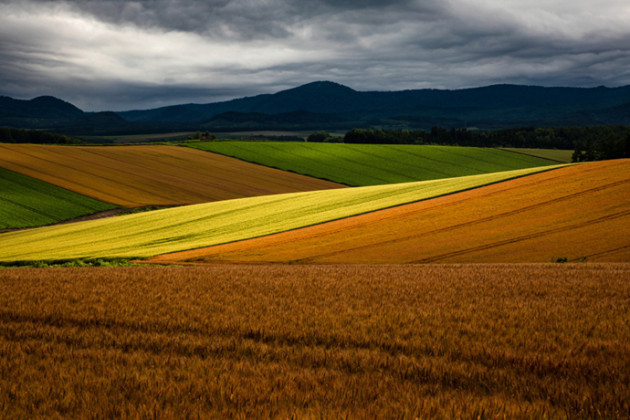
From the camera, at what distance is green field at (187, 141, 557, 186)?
100688mm

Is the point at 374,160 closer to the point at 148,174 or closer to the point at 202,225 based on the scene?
the point at 148,174

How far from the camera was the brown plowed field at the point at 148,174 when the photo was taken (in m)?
72.8

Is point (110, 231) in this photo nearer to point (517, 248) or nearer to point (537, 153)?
point (517, 248)

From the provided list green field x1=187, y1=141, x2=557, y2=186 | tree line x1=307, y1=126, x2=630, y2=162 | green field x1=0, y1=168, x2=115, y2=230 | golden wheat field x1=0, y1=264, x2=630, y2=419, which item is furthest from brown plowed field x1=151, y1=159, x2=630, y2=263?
tree line x1=307, y1=126, x2=630, y2=162

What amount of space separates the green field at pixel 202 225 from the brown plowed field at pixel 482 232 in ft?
10.7

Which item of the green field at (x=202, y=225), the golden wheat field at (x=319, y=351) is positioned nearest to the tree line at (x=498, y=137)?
the green field at (x=202, y=225)

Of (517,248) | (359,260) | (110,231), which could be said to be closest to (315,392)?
(359,260)

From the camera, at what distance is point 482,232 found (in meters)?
27.8

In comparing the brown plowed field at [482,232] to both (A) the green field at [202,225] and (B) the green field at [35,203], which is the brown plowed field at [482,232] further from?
(B) the green field at [35,203]

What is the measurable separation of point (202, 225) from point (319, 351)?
3345 cm

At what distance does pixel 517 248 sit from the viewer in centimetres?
2408

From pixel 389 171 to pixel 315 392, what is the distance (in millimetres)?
100127

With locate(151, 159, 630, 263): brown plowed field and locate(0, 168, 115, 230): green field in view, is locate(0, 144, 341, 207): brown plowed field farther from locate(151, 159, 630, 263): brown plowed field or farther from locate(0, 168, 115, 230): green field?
locate(151, 159, 630, 263): brown plowed field

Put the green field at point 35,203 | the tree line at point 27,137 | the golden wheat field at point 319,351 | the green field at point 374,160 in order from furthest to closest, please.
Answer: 1. the tree line at point 27,137
2. the green field at point 374,160
3. the green field at point 35,203
4. the golden wheat field at point 319,351
